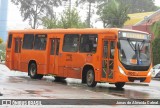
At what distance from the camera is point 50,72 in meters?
24.5

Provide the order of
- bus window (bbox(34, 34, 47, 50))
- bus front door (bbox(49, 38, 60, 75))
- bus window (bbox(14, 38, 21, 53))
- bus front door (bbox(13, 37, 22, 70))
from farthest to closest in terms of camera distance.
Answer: bus window (bbox(14, 38, 21, 53)), bus front door (bbox(13, 37, 22, 70)), bus window (bbox(34, 34, 47, 50)), bus front door (bbox(49, 38, 60, 75))

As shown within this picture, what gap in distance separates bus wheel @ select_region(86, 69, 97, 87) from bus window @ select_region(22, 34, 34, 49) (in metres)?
5.63

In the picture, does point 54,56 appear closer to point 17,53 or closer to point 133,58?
point 17,53

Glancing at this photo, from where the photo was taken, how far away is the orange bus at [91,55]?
20.5 meters

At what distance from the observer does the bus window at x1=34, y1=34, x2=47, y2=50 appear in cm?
2527

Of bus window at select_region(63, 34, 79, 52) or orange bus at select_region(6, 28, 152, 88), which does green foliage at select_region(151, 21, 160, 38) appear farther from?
bus window at select_region(63, 34, 79, 52)

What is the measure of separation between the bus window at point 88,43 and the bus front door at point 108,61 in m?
0.70

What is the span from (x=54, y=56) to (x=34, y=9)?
59200mm

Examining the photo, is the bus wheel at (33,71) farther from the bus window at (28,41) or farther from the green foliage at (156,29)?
the green foliage at (156,29)

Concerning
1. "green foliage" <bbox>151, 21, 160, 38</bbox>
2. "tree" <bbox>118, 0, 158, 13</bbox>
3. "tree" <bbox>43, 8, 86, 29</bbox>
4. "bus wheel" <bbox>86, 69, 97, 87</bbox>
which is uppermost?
"tree" <bbox>118, 0, 158, 13</bbox>

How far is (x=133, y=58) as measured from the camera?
20578mm

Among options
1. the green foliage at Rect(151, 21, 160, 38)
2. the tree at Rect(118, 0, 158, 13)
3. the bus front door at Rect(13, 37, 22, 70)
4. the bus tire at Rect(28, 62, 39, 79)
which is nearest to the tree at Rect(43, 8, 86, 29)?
the green foliage at Rect(151, 21, 160, 38)

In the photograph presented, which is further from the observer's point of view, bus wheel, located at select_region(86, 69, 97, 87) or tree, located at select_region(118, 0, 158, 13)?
tree, located at select_region(118, 0, 158, 13)

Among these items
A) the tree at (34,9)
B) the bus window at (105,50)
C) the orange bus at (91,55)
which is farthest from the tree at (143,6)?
the bus window at (105,50)
